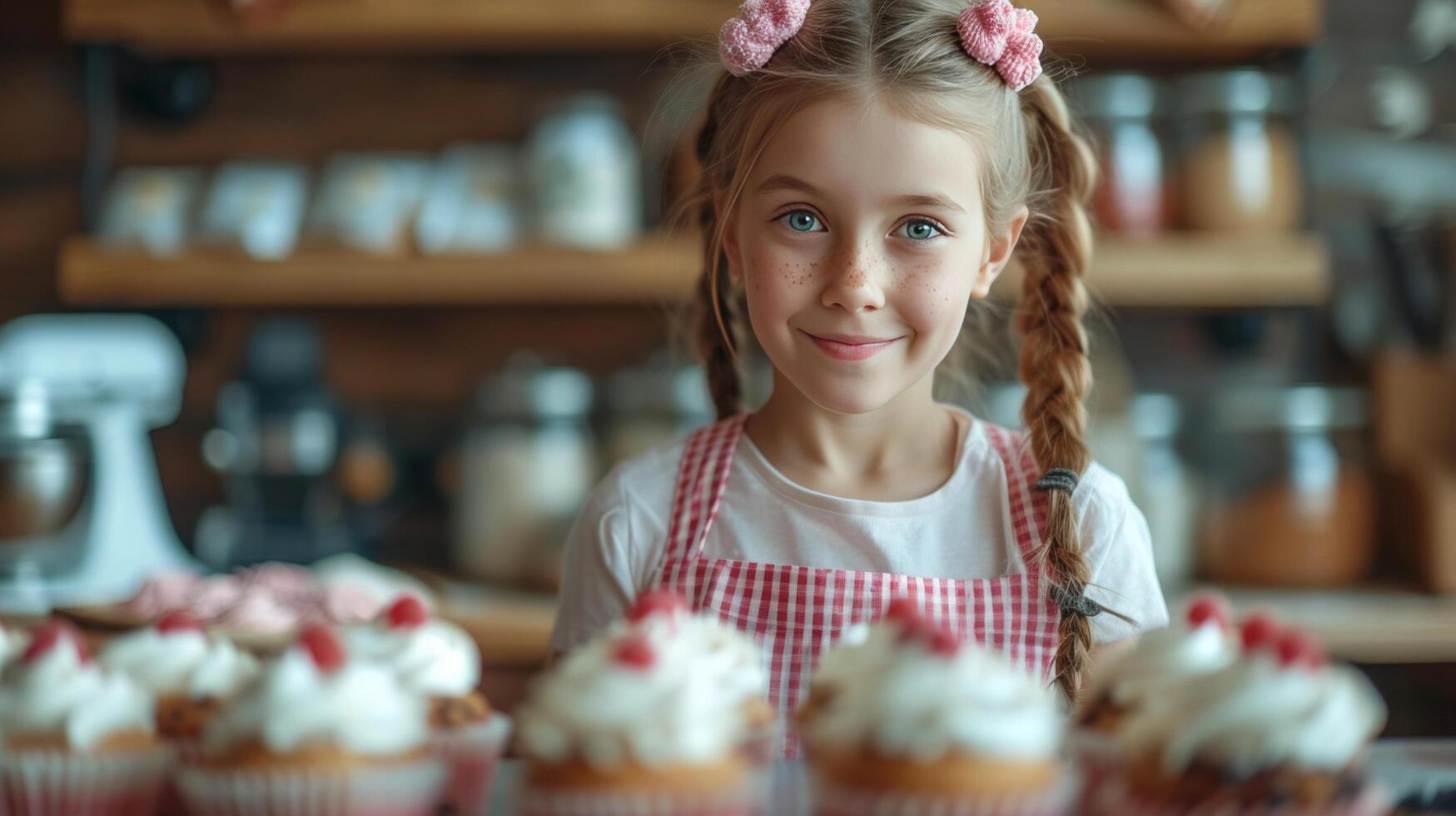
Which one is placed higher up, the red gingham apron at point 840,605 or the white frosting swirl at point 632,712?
the white frosting swirl at point 632,712

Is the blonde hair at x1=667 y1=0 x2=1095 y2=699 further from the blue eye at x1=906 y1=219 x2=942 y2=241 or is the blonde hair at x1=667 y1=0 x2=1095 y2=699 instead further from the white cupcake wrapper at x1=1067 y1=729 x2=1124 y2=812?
the white cupcake wrapper at x1=1067 y1=729 x2=1124 y2=812

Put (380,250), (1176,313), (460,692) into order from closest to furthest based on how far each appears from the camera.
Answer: (460,692) → (380,250) → (1176,313)

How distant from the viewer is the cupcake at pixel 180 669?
0.85 metres

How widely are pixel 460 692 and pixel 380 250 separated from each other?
1349 mm

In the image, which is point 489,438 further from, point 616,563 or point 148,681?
point 148,681

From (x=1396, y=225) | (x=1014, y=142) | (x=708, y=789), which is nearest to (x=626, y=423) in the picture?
(x=1014, y=142)

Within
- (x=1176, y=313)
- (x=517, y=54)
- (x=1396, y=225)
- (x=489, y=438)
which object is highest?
(x=517, y=54)

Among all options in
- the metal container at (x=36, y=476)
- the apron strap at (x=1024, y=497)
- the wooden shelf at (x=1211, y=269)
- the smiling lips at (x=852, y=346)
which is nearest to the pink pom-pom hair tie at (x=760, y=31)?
the smiling lips at (x=852, y=346)

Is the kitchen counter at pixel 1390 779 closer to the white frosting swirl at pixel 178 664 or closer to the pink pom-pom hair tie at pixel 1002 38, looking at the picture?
the white frosting swirl at pixel 178 664

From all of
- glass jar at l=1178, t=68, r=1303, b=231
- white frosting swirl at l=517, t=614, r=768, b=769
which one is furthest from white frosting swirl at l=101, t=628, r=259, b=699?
glass jar at l=1178, t=68, r=1303, b=231

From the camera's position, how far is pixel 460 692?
0.87 metres

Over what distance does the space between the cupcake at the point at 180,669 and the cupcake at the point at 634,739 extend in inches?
8.3

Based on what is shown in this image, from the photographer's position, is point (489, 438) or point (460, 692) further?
point (489, 438)

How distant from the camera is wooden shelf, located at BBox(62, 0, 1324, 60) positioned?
6.63 feet
